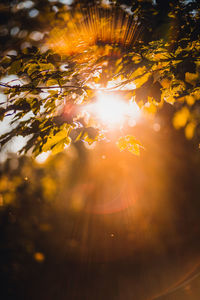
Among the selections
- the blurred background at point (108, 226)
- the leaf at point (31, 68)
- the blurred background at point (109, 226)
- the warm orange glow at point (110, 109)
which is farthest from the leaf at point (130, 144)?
the blurred background at point (109, 226)

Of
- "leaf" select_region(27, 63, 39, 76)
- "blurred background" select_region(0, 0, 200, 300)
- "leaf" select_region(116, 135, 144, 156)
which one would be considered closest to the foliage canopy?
"leaf" select_region(27, 63, 39, 76)

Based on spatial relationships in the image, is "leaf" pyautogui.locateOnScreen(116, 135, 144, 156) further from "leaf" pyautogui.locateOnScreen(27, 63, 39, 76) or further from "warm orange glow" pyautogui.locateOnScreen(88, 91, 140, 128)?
"leaf" pyautogui.locateOnScreen(27, 63, 39, 76)

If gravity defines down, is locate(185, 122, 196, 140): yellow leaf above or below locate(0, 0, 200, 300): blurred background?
above

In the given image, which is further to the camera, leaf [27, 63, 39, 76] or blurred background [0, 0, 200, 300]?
blurred background [0, 0, 200, 300]

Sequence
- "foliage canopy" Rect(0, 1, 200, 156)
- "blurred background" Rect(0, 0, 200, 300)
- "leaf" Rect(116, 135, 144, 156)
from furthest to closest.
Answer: "blurred background" Rect(0, 0, 200, 300) < "leaf" Rect(116, 135, 144, 156) < "foliage canopy" Rect(0, 1, 200, 156)

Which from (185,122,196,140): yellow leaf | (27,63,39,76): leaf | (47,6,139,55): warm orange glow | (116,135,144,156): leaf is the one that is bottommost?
(116,135,144,156): leaf

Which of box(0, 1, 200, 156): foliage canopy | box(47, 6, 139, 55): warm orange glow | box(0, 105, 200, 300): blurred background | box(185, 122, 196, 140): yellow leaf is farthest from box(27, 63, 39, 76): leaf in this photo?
box(0, 105, 200, 300): blurred background

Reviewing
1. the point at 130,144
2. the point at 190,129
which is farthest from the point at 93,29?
the point at 190,129

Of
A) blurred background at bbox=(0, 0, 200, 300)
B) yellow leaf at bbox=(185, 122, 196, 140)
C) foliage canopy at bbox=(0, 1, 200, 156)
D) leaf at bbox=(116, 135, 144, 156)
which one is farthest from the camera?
blurred background at bbox=(0, 0, 200, 300)

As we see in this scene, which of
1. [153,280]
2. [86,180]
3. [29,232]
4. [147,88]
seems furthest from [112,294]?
[86,180]

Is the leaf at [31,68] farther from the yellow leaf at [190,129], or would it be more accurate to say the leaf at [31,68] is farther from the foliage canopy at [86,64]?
the yellow leaf at [190,129]

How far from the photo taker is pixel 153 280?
28.2 feet

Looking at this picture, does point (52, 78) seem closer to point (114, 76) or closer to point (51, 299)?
point (114, 76)

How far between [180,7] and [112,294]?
31.2ft
